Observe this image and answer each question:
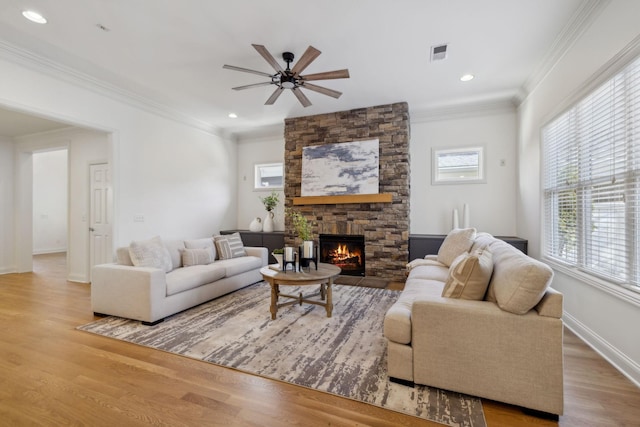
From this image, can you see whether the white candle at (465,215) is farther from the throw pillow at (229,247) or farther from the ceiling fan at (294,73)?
the throw pillow at (229,247)

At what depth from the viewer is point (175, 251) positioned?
404cm

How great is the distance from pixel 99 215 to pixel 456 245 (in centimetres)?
560

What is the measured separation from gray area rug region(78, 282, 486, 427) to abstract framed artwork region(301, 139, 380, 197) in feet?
7.04

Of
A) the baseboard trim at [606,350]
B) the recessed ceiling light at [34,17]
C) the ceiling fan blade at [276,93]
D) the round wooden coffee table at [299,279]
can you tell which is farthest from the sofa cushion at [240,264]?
the baseboard trim at [606,350]

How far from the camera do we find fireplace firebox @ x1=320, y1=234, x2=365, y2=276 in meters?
5.32

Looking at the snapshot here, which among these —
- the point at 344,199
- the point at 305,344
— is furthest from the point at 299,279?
the point at 344,199

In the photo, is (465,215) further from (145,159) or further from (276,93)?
(145,159)

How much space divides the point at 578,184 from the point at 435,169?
8.00 feet

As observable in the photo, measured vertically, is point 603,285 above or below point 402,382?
above

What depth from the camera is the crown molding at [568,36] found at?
2.47 metres

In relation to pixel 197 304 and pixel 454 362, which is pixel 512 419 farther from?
pixel 197 304

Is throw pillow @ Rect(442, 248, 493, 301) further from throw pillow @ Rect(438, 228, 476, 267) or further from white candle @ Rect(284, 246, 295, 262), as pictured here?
white candle @ Rect(284, 246, 295, 262)

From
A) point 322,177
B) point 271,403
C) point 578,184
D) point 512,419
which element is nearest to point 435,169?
point 322,177

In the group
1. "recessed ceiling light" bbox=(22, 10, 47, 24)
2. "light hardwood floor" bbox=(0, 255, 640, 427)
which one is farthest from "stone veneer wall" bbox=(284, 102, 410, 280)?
"recessed ceiling light" bbox=(22, 10, 47, 24)
